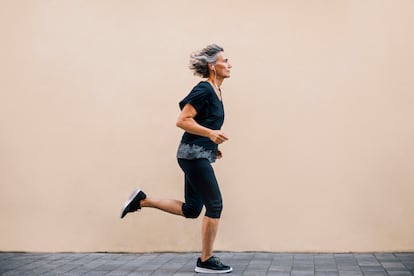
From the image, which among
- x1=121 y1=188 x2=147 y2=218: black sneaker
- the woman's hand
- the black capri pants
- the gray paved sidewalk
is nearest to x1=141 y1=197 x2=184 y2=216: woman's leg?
x1=121 y1=188 x2=147 y2=218: black sneaker

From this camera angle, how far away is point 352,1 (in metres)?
6.31

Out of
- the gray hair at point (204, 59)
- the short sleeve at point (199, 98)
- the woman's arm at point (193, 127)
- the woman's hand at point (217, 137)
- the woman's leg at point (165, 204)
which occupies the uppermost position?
the gray hair at point (204, 59)

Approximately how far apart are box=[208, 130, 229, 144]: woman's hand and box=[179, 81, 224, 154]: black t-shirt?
30cm

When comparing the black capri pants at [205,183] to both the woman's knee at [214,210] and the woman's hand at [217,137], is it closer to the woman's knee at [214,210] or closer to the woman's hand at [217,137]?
the woman's knee at [214,210]

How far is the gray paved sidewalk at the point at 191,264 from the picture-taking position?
5.49 meters

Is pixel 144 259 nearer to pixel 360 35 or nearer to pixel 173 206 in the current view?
pixel 173 206

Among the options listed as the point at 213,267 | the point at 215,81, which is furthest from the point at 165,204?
the point at 215,81

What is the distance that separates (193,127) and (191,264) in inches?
46.4

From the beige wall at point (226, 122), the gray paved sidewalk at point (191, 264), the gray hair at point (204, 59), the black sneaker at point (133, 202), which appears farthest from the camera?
the beige wall at point (226, 122)

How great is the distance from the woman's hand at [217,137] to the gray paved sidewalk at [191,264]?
963 millimetres

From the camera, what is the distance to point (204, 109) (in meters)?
5.60

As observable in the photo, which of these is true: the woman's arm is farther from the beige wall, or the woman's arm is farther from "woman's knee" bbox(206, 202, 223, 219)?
the beige wall

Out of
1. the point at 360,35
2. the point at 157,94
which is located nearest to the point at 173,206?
the point at 157,94

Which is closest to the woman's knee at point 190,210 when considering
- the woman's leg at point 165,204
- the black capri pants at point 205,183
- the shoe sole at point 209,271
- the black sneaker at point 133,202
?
the woman's leg at point 165,204
